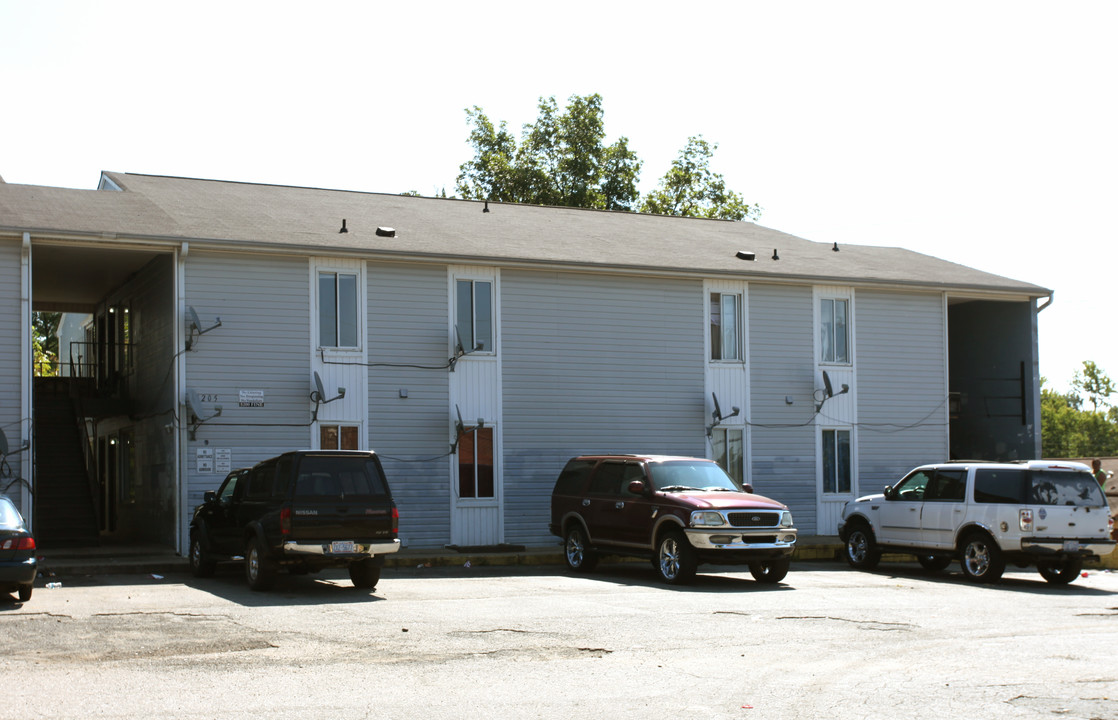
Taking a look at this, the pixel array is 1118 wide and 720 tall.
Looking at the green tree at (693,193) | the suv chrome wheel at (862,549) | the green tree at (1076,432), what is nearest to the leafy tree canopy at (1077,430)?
the green tree at (1076,432)

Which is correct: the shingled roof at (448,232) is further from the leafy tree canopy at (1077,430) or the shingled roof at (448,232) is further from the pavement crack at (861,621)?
the leafy tree canopy at (1077,430)

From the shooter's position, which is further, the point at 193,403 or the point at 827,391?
the point at 827,391

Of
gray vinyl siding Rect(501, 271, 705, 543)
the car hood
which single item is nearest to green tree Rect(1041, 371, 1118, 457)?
gray vinyl siding Rect(501, 271, 705, 543)

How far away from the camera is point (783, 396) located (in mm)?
24594

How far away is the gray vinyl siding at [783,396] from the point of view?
24359mm

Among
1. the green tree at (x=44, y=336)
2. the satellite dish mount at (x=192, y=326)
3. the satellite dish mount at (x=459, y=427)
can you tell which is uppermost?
the green tree at (x=44, y=336)

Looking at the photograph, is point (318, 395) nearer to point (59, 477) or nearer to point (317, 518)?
point (317, 518)

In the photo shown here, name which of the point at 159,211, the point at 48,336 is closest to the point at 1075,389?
the point at 48,336

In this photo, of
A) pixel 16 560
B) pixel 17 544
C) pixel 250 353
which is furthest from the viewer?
pixel 250 353

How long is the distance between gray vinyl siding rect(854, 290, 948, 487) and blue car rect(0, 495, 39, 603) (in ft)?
55.8

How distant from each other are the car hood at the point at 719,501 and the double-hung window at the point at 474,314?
244 inches

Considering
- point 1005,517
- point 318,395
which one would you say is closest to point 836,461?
point 1005,517

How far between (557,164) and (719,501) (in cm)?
3278

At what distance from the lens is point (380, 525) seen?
15258 mm
